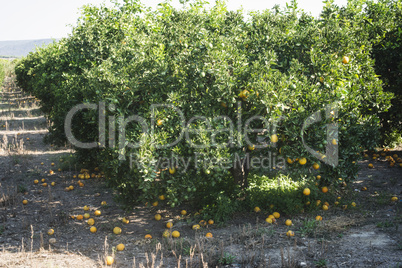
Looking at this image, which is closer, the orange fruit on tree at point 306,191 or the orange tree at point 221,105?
the orange tree at point 221,105

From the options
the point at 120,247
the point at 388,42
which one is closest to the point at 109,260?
the point at 120,247

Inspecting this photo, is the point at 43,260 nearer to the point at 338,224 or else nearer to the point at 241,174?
the point at 241,174

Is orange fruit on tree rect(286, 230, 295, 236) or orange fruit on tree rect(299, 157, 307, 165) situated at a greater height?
orange fruit on tree rect(299, 157, 307, 165)

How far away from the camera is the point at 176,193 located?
455 centimetres

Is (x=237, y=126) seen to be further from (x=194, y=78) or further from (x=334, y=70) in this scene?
(x=334, y=70)

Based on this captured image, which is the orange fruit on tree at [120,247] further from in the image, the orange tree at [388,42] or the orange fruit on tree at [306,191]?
the orange tree at [388,42]

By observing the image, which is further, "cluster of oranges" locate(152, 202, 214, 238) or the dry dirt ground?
"cluster of oranges" locate(152, 202, 214, 238)

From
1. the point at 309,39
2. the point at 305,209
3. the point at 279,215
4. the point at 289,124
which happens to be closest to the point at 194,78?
the point at 289,124

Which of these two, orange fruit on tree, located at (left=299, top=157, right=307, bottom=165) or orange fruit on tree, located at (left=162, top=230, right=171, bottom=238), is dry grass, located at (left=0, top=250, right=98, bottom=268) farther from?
orange fruit on tree, located at (left=299, top=157, right=307, bottom=165)

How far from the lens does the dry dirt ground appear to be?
13.0ft

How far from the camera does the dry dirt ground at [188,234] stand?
3951 millimetres

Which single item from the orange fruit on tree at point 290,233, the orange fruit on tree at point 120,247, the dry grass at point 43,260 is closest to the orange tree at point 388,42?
the orange fruit on tree at point 290,233

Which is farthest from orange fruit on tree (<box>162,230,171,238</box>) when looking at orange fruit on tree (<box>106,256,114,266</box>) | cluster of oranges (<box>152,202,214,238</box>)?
orange fruit on tree (<box>106,256,114,266</box>)

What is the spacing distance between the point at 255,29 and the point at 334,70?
4.85ft
